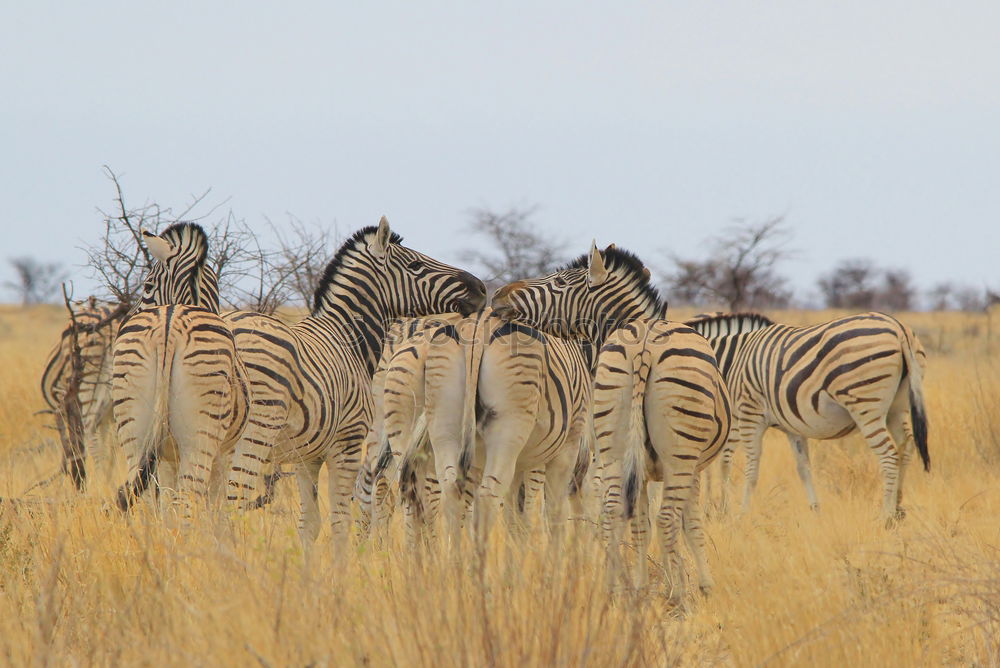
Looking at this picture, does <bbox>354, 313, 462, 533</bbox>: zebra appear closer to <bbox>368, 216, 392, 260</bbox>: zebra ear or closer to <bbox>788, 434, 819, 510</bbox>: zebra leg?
<bbox>368, 216, 392, 260</bbox>: zebra ear

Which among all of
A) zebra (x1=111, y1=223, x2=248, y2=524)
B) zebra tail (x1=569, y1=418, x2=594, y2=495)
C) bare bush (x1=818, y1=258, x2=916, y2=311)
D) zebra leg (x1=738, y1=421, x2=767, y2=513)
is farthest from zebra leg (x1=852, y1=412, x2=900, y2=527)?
bare bush (x1=818, y1=258, x2=916, y2=311)

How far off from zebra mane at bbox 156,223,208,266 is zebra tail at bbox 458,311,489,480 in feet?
6.87

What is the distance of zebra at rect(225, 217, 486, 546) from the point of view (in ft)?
18.8

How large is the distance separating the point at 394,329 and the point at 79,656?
4.27m

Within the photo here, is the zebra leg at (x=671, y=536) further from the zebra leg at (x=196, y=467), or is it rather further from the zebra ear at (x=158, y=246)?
the zebra ear at (x=158, y=246)

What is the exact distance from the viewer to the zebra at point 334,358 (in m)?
5.73

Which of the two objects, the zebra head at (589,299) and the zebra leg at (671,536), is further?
the zebra head at (589,299)

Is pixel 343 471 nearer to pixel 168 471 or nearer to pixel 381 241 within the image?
pixel 168 471

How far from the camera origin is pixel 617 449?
5.50 meters

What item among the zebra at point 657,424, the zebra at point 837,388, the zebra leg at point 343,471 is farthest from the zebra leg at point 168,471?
the zebra at point 837,388

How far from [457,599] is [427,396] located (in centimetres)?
231

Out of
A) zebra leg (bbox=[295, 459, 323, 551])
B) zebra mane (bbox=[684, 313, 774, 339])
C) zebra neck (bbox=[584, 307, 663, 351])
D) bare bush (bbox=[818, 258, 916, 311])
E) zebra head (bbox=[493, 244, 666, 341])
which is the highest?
bare bush (bbox=[818, 258, 916, 311])

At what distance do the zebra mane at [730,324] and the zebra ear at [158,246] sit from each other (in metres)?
5.17

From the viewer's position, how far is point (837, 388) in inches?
318
